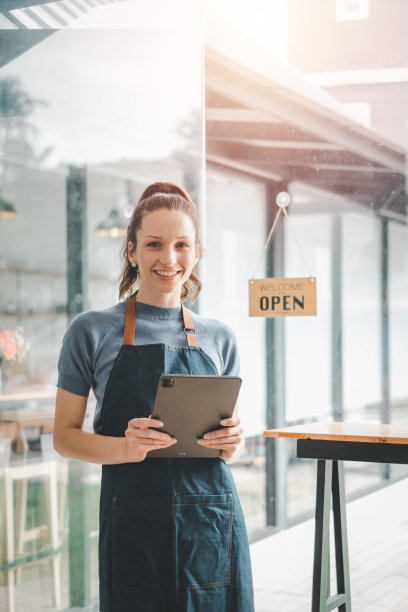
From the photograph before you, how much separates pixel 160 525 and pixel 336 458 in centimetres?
131

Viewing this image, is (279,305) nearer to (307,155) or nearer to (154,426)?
(307,155)

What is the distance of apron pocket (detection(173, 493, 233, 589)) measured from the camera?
1636 millimetres

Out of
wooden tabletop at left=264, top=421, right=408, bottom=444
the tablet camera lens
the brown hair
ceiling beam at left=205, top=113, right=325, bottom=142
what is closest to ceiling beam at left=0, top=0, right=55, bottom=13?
ceiling beam at left=205, top=113, right=325, bottom=142

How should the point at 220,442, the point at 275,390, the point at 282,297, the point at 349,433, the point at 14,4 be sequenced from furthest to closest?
the point at 275,390 < the point at 282,297 < the point at 14,4 < the point at 349,433 < the point at 220,442

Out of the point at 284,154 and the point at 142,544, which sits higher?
the point at 284,154

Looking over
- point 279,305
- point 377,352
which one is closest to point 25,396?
point 279,305

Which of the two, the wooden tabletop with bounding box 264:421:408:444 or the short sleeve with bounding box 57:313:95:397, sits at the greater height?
the short sleeve with bounding box 57:313:95:397

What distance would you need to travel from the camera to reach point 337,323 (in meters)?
3.57

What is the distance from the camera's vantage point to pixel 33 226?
301 cm

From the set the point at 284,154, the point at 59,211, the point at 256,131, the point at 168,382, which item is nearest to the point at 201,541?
the point at 168,382

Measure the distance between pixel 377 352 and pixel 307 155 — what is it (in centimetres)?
98

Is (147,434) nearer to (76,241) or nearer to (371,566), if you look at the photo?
(76,241)

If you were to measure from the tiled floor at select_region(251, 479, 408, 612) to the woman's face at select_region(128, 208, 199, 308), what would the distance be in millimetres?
2070

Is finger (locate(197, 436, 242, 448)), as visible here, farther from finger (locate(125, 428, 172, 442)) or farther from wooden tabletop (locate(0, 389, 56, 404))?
wooden tabletop (locate(0, 389, 56, 404))
